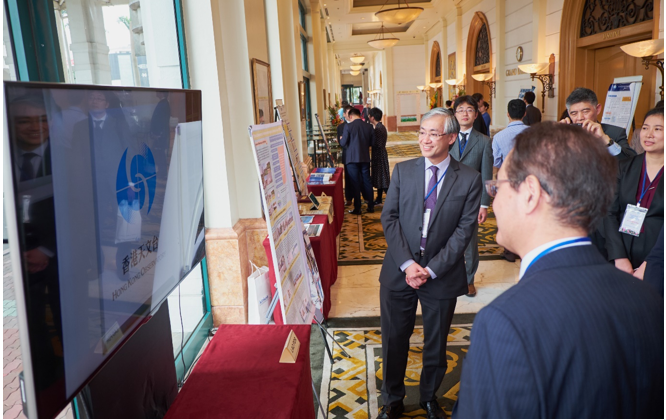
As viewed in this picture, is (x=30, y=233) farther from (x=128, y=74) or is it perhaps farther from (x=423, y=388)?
(x=423, y=388)

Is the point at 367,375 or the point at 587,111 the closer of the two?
the point at 367,375

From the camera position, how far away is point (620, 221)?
278cm

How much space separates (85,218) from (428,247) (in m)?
1.72

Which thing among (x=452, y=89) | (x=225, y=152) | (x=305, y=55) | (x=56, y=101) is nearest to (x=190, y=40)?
(x=225, y=152)

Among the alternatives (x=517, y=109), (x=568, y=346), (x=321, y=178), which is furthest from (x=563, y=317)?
(x=321, y=178)

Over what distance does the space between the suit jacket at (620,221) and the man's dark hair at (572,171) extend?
1.92 m

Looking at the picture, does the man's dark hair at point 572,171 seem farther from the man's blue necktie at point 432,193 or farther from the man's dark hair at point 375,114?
the man's dark hair at point 375,114

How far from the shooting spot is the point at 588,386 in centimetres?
95

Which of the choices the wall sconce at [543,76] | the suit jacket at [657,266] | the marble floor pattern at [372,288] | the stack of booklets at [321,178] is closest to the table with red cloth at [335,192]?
the stack of booklets at [321,178]

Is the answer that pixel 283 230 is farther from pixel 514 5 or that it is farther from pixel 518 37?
pixel 514 5

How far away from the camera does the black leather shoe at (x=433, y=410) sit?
2.62 metres

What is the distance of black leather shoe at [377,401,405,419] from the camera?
2633 millimetres

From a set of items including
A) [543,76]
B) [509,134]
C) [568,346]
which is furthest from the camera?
[543,76]

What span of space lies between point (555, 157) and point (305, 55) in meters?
9.82
